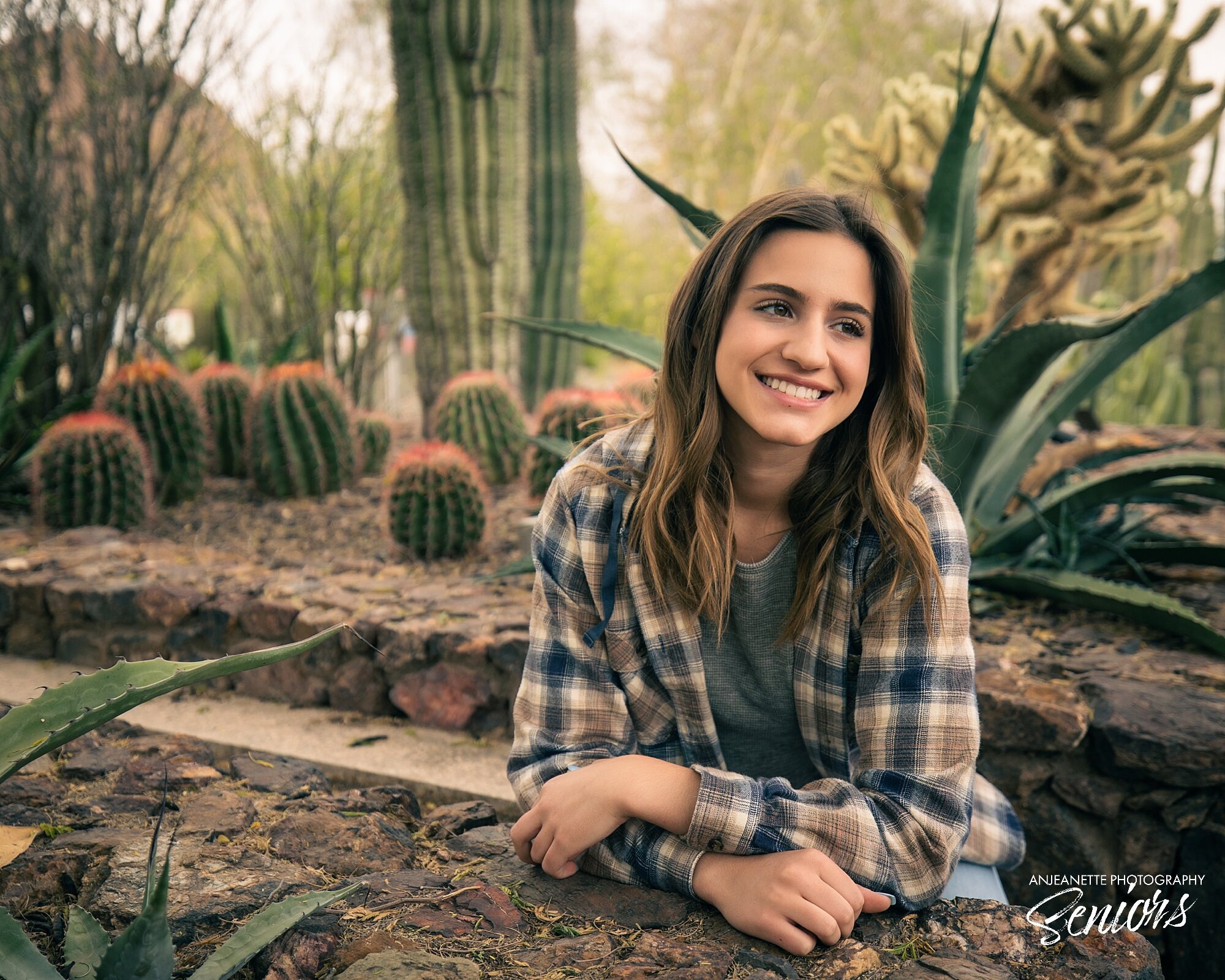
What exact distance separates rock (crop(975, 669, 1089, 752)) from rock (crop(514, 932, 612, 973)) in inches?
40.5

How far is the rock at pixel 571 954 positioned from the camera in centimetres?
120

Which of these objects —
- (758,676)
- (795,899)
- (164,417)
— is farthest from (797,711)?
(164,417)

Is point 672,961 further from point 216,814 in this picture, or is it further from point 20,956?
point 216,814

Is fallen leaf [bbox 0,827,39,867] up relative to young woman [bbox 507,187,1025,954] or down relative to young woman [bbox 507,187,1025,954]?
down

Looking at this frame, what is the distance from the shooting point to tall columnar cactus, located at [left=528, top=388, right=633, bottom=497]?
3311 millimetres

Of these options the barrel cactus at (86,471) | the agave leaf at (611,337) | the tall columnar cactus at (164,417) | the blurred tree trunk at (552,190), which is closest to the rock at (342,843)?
the agave leaf at (611,337)

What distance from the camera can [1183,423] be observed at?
6.90 m

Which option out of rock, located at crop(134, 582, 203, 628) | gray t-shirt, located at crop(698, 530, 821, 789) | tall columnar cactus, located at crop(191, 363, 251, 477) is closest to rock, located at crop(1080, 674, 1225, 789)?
gray t-shirt, located at crop(698, 530, 821, 789)

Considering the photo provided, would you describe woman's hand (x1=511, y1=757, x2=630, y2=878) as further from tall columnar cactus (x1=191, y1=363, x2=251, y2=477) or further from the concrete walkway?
tall columnar cactus (x1=191, y1=363, x2=251, y2=477)

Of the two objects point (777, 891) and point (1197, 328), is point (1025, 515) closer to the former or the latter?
point (777, 891)

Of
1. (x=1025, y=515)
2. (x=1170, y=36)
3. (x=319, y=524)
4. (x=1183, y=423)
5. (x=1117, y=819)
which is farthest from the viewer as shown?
(x=1183, y=423)

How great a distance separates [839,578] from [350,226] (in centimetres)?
580

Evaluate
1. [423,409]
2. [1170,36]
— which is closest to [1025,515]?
[1170,36]

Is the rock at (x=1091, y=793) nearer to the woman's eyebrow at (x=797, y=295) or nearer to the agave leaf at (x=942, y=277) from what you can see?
the agave leaf at (x=942, y=277)
